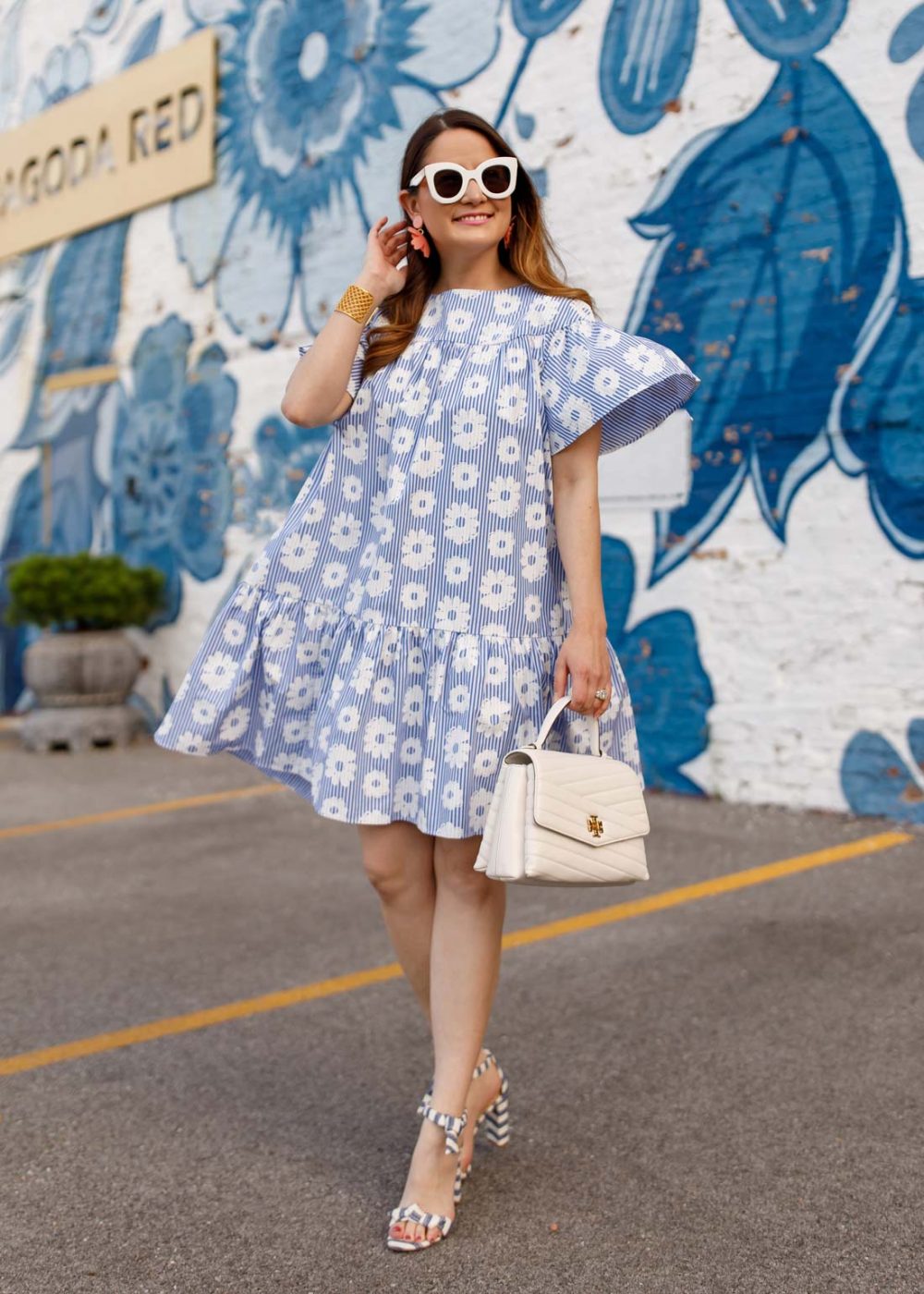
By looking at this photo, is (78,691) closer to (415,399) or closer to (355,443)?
(355,443)

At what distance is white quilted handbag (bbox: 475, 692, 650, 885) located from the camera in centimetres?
211

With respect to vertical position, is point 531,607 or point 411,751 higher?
point 531,607

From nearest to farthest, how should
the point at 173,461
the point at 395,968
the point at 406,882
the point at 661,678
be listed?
the point at 406,882 < the point at 395,968 < the point at 661,678 < the point at 173,461

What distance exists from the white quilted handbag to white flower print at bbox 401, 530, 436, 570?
0.37m

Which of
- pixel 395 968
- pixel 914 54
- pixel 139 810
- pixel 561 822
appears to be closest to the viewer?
pixel 561 822

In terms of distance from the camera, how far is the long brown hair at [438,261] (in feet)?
8.18

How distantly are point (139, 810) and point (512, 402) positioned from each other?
4447mm

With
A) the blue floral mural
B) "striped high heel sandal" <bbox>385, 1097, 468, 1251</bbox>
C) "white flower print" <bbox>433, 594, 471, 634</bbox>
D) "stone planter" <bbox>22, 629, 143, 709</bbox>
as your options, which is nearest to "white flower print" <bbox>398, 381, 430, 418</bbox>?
"white flower print" <bbox>433, 594, 471, 634</bbox>

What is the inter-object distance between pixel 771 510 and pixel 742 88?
170 centimetres

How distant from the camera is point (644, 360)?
2381mm

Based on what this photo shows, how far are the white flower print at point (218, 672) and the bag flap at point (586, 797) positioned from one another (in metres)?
0.60

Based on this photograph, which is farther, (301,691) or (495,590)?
(301,691)

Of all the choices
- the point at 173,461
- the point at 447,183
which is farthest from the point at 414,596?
the point at 173,461

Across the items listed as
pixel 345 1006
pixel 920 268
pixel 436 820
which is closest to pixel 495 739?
pixel 436 820
